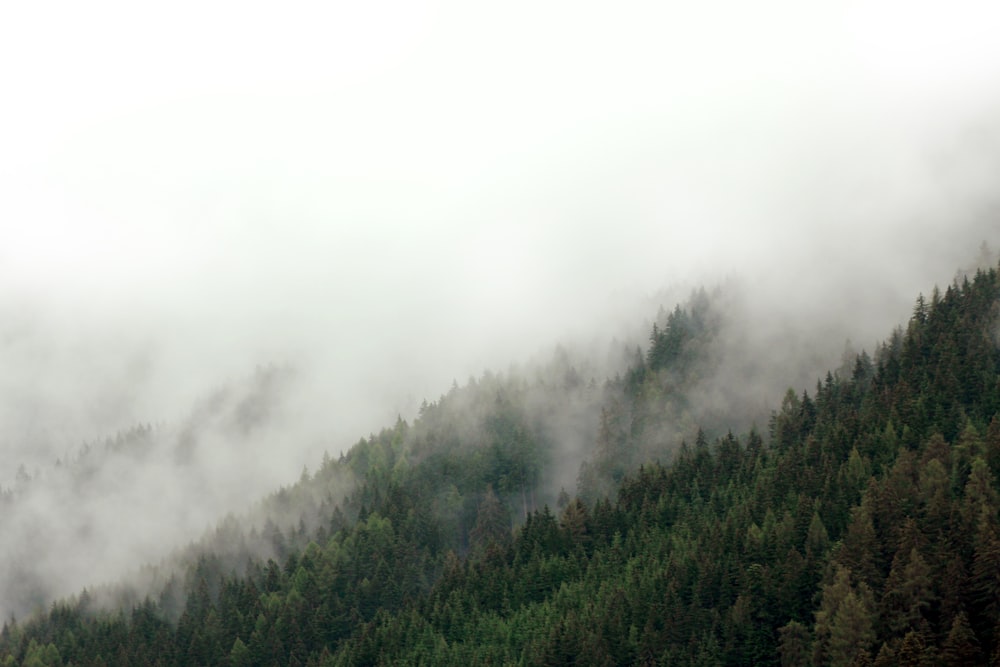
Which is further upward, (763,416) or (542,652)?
(763,416)

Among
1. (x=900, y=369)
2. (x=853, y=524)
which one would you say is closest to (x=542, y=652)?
(x=853, y=524)

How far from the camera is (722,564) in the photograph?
125000 mm

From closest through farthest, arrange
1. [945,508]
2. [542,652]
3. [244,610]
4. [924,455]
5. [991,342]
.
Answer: [945,508], [924,455], [542,652], [991,342], [244,610]

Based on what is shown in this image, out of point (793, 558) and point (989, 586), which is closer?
point (989, 586)

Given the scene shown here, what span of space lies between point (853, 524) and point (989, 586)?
17.0m

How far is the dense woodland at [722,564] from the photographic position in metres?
102

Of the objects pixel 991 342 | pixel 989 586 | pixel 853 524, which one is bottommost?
pixel 989 586

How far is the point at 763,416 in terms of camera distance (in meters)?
192

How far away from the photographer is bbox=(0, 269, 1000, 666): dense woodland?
10188 centimetres

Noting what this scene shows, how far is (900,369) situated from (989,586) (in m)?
59.0

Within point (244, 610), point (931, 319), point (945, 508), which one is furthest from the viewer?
point (244, 610)

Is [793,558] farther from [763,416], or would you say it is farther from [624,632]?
[763,416]

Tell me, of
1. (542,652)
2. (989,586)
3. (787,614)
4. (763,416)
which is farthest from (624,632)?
(763,416)

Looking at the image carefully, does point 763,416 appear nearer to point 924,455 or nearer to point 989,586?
point 924,455
